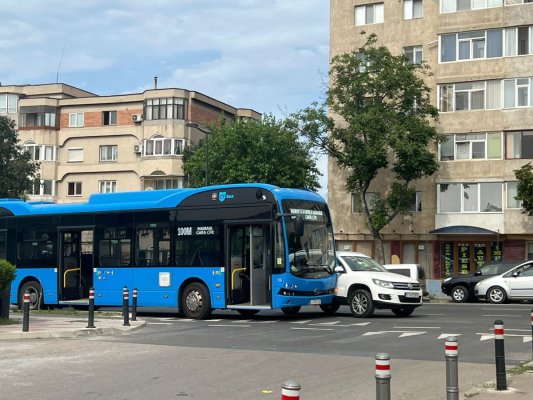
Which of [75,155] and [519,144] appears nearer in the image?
[519,144]

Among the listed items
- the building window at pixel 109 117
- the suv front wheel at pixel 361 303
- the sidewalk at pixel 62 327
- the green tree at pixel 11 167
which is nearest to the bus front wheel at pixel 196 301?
the sidewalk at pixel 62 327

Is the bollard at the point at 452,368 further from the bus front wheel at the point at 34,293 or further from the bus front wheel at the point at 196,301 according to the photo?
the bus front wheel at the point at 34,293

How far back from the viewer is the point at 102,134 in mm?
65312

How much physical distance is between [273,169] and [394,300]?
28242 millimetres

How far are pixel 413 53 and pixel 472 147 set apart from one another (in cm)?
682

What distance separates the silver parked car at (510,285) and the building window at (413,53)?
19245mm

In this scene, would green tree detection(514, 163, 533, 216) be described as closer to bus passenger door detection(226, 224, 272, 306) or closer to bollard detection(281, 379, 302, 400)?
bus passenger door detection(226, 224, 272, 306)

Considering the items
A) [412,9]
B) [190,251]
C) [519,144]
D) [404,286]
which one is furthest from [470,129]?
[190,251]

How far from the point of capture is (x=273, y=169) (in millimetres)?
48156

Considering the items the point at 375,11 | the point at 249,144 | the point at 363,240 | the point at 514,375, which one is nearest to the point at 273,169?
the point at 249,144

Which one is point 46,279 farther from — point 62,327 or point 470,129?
point 470,129

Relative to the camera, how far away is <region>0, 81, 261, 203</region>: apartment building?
62531mm

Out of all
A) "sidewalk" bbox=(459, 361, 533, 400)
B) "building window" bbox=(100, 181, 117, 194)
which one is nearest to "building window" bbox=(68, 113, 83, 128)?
"building window" bbox=(100, 181, 117, 194)

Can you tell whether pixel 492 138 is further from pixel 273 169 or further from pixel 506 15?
pixel 273 169
